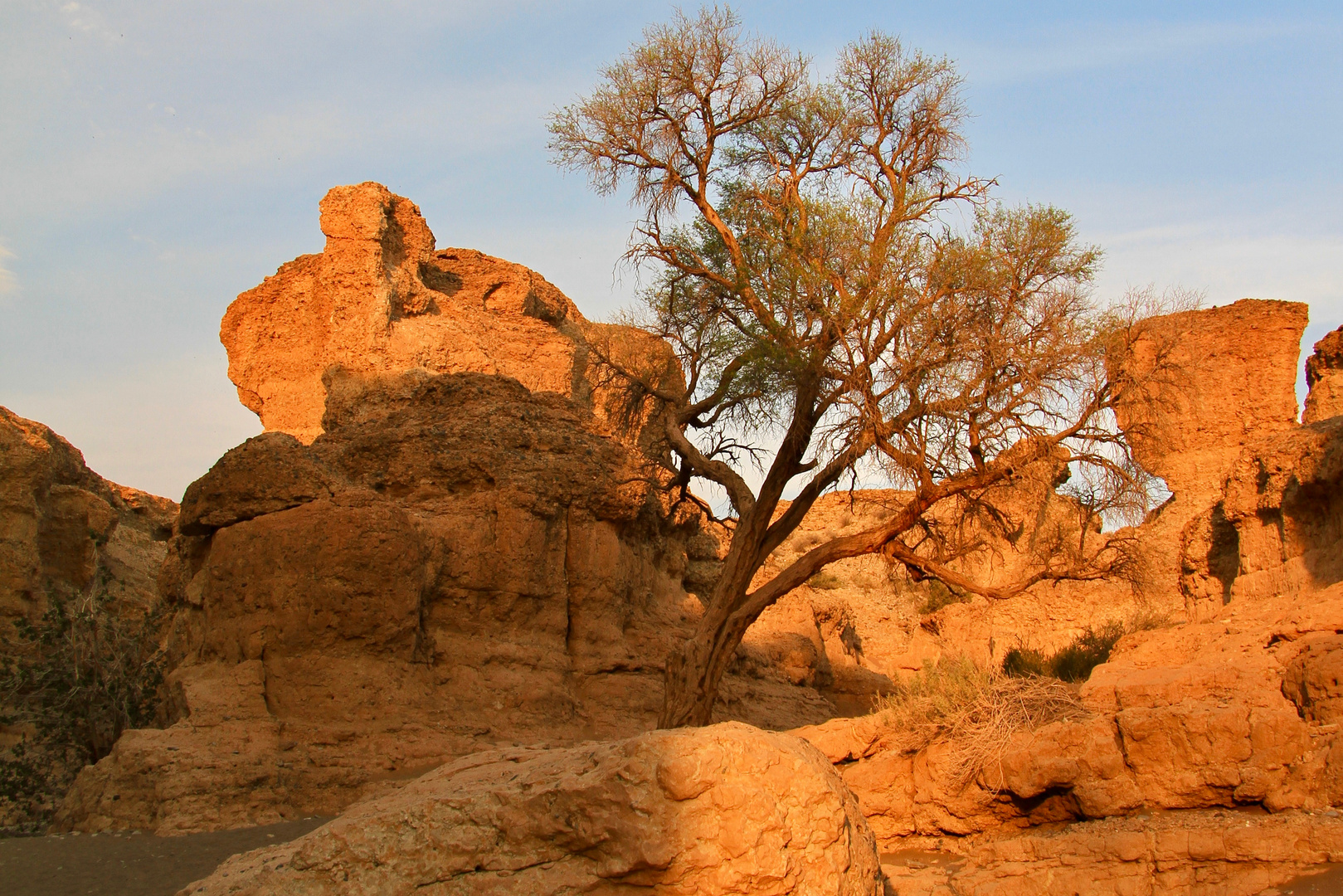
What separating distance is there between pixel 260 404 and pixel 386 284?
379 centimetres

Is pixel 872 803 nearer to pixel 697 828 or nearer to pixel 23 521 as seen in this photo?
pixel 697 828

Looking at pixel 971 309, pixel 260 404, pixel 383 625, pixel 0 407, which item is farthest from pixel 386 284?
pixel 971 309

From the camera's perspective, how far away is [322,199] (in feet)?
54.2

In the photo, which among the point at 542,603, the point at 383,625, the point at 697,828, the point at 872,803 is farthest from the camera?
the point at 542,603

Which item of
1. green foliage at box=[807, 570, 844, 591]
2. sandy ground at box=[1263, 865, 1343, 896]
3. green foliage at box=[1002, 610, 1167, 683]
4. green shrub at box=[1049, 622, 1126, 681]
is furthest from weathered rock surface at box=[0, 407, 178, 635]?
green foliage at box=[807, 570, 844, 591]

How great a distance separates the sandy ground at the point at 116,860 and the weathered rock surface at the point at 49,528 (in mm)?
6632

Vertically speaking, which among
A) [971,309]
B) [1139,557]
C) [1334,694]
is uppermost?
[971,309]

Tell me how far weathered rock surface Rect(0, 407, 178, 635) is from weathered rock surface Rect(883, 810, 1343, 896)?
11.8 m

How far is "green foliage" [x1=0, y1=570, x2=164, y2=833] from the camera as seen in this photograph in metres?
10.2

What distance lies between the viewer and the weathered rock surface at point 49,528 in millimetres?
14445

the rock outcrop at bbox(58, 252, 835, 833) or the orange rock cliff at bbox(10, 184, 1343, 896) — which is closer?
the orange rock cliff at bbox(10, 184, 1343, 896)

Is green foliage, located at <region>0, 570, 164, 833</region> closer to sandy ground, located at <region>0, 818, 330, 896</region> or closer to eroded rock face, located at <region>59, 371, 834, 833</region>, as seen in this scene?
eroded rock face, located at <region>59, 371, 834, 833</region>

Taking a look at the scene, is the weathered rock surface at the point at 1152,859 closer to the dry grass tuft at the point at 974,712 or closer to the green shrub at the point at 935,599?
the dry grass tuft at the point at 974,712

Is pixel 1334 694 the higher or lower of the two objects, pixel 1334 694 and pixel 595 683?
the higher
